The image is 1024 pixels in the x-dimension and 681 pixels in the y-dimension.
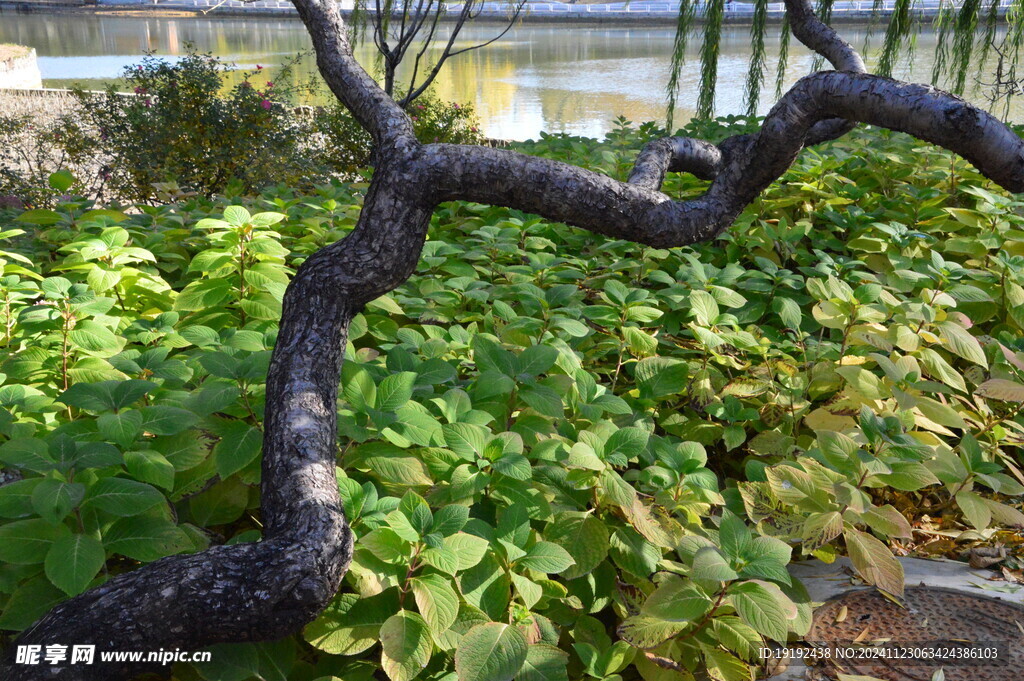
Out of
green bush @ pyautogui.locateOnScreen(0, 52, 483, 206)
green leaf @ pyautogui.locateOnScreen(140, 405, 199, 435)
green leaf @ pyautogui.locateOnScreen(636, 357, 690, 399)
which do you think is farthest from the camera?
green bush @ pyautogui.locateOnScreen(0, 52, 483, 206)

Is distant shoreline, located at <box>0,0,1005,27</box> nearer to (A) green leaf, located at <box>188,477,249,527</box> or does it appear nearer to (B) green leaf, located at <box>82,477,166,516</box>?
(A) green leaf, located at <box>188,477,249,527</box>

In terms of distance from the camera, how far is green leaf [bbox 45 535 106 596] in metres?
1.33

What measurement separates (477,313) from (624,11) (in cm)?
3406

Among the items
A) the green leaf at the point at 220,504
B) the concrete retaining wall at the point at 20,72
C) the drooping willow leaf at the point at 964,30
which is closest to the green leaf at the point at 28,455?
the green leaf at the point at 220,504

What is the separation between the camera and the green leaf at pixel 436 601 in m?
1.38

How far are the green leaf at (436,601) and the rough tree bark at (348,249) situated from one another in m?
0.16

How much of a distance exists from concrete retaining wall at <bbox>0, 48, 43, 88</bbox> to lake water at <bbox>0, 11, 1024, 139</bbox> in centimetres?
43

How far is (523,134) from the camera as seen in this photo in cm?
1166

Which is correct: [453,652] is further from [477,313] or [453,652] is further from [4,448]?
[477,313]

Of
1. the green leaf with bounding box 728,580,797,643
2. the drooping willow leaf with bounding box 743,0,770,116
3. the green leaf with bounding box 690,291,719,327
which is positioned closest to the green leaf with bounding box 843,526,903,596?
the green leaf with bounding box 728,580,797,643

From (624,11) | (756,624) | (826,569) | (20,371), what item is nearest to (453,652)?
(756,624)

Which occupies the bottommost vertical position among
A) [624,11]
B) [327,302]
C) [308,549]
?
[308,549]

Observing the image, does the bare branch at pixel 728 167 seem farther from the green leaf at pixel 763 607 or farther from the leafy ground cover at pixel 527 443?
the green leaf at pixel 763 607

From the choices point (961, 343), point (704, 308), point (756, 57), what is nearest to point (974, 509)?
point (961, 343)
